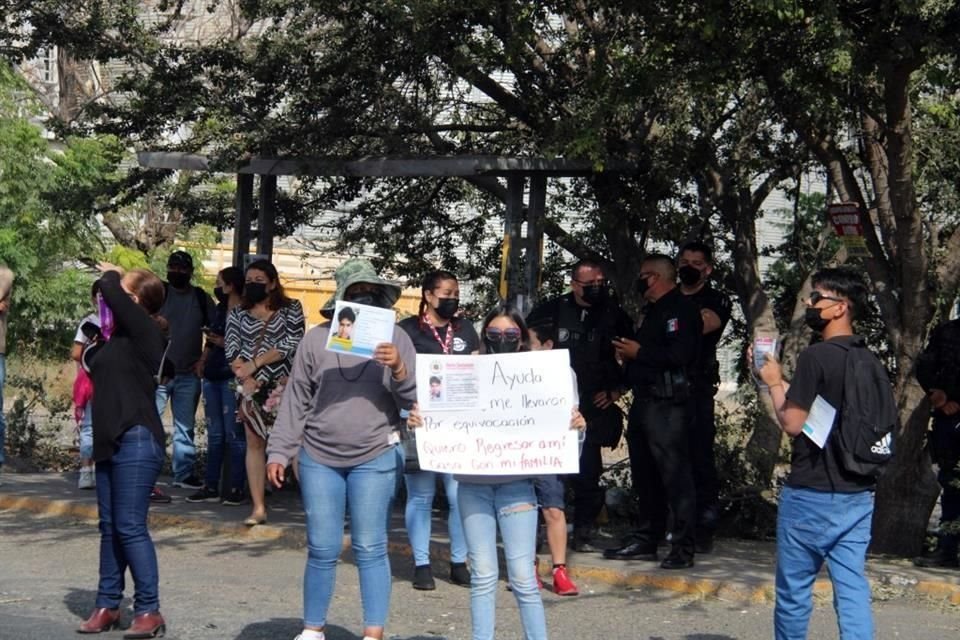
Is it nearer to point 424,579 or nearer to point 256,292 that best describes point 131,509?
point 424,579

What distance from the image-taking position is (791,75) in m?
9.94

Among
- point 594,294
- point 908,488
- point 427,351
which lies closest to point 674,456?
point 594,294

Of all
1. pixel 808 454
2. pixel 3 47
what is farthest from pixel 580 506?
pixel 3 47

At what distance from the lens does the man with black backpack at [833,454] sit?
611cm

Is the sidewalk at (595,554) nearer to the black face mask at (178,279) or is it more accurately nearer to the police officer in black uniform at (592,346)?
the police officer in black uniform at (592,346)

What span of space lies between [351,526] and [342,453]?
1.08ft

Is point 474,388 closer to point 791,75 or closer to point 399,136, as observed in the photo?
point 791,75

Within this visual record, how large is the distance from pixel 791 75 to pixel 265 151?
419cm

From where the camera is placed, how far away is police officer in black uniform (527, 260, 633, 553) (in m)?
9.42

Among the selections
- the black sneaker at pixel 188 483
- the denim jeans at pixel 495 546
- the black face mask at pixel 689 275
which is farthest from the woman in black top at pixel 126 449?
the black sneaker at pixel 188 483

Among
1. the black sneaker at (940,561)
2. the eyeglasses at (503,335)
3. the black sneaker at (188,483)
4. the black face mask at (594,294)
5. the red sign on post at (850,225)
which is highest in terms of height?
the red sign on post at (850,225)

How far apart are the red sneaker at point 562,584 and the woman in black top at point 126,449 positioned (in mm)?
2397

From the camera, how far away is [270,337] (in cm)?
1042

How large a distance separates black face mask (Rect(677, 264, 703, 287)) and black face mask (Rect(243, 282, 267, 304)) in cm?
293
